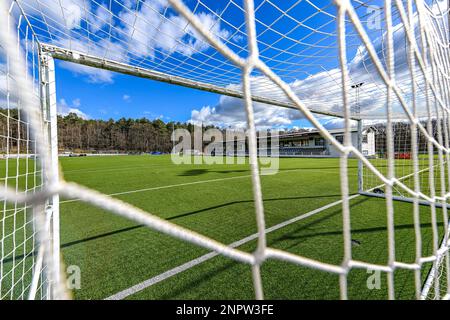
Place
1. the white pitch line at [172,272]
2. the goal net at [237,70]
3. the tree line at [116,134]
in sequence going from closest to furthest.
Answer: the goal net at [237,70]
the white pitch line at [172,272]
the tree line at [116,134]

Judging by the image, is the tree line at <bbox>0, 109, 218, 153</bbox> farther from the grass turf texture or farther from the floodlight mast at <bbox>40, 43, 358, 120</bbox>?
the floodlight mast at <bbox>40, 43, 358, 120</bbox>

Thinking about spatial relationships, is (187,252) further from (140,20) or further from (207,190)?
(207,190)

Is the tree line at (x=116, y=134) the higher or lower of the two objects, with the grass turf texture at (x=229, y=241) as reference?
higher

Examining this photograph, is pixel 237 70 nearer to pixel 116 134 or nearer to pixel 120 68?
pixel 120 68

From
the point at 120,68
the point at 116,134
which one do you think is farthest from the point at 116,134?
the point at 120,68

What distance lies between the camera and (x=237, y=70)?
1526 mm

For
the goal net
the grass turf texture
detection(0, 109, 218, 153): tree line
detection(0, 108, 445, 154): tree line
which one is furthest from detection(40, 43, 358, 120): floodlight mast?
detection(0, 109, 218, 153): tree line

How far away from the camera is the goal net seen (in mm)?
533

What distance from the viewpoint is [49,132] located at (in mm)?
1313

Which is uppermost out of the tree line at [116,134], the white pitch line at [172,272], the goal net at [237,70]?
the tree line at [116,134]

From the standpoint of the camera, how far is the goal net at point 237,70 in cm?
53

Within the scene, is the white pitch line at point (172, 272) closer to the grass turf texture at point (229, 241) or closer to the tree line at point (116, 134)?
the grass turf texture at point (229, 241)

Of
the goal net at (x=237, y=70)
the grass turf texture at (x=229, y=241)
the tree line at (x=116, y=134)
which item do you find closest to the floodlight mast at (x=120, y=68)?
the goal net at (x=237, y=70)

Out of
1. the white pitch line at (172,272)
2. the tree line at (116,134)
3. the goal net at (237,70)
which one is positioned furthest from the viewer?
the tree line at (116,134)
